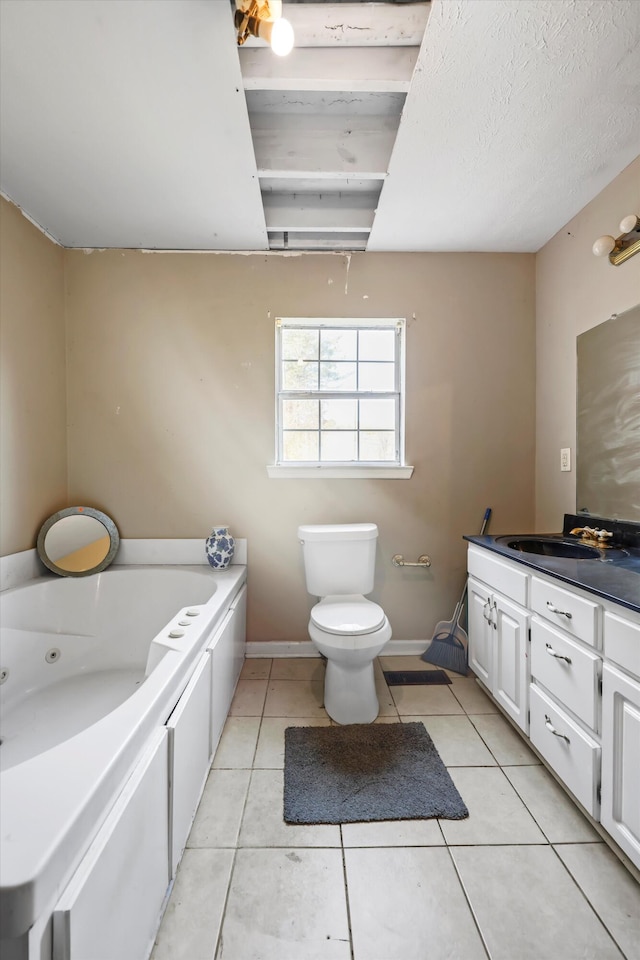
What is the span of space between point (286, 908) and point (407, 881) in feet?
1.07

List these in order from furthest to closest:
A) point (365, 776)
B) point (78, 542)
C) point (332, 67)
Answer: point (78, 542) → point (365, 776) → point (332, 67)

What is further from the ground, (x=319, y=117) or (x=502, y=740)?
(x=319, y=117)

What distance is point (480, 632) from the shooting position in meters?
1.97

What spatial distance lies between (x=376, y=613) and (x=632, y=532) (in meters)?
1.10

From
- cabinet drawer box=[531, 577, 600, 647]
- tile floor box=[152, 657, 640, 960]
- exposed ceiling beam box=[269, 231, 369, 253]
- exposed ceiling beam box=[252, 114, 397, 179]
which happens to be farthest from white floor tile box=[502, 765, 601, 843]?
exposed ceiling beam box=[269, 231, 369, 253]

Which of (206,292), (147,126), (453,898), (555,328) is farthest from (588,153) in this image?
(453,898)

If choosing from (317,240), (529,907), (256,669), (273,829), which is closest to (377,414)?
(317,240)

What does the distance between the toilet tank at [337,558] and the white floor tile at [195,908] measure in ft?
3.67

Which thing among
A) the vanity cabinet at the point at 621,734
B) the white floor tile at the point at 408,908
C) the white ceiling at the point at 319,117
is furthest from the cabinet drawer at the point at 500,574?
the white ceiling at the point at 319,117

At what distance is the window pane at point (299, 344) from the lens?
94.4 inches

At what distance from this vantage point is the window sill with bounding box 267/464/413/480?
2334 mm

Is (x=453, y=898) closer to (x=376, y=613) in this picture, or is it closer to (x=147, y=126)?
(x=376, y=613)

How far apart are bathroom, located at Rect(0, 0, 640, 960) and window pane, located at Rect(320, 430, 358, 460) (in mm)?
172

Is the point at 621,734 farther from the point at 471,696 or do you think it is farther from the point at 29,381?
the point at 29,381
